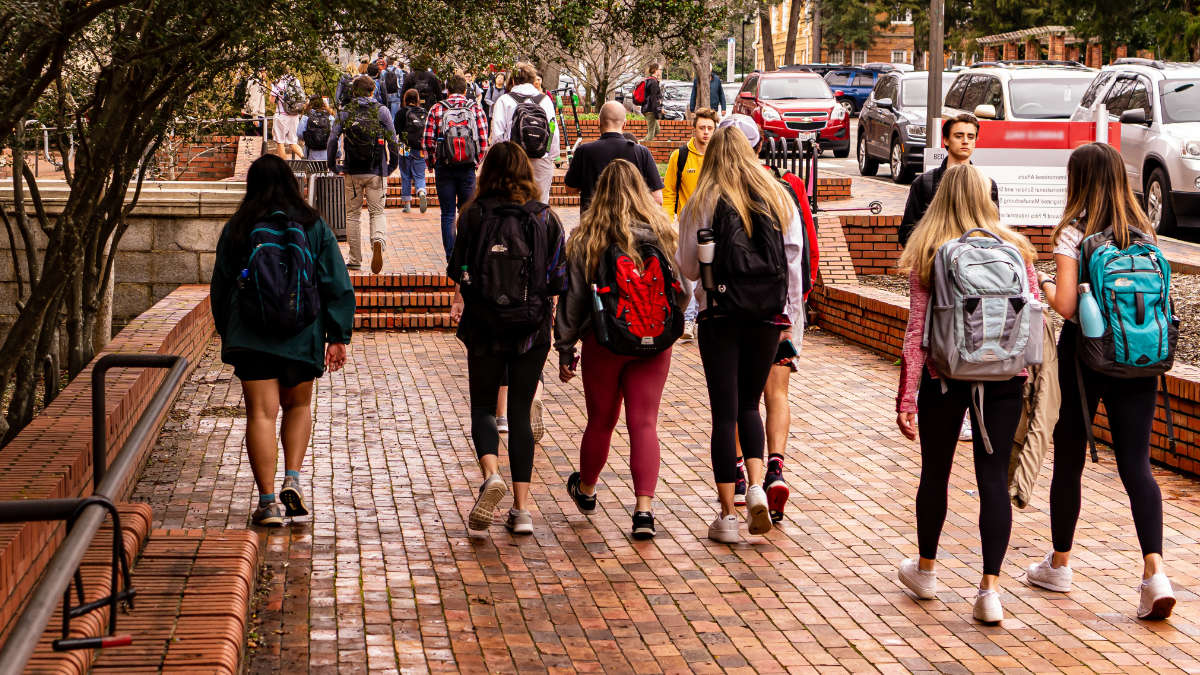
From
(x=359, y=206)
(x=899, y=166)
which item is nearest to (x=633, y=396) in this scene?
(x=359, y=206)

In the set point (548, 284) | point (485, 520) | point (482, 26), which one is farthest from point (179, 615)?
point (482, 26)

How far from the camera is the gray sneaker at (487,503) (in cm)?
661

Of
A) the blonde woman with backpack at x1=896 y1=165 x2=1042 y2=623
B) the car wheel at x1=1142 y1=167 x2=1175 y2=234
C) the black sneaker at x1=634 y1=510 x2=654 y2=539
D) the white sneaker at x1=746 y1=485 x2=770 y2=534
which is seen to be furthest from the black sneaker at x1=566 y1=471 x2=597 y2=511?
the car wheel at x1=1142 y1=167 x2=1175 y2=234

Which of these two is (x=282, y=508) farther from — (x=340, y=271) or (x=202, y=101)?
(x=202, y=101)

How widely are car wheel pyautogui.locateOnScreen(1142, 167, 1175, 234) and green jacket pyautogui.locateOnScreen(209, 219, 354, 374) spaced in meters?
13.1

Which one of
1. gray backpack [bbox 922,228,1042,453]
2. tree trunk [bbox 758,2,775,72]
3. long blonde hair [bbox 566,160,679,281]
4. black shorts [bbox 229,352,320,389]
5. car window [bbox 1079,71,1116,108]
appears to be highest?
tree trunk [bbox 758,2,775,72]

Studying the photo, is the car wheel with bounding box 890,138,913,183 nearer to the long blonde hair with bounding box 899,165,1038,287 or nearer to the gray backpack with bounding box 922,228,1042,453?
the long blonde hair with bounding box 899,165,1038,287

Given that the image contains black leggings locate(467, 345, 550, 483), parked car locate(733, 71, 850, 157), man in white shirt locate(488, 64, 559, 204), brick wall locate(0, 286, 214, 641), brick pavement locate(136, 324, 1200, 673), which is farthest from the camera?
parked car locate(733, 71, 850, 157)

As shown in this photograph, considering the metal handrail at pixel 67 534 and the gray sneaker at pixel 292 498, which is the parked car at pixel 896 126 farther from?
the metal handrail at pixel 67 534

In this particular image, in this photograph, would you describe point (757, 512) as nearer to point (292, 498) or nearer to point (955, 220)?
point (955, 220)

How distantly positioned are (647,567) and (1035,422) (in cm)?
162

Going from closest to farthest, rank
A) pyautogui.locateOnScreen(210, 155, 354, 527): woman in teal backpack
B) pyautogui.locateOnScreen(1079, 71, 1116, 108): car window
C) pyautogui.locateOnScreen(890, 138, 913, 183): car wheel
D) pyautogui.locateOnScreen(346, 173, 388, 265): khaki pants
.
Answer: pyautogui.locateOnScreen(210, 155, 354, 527): woman in teal backpack < pyautogui.locateOnScreen(346, 173, 388, 265): khaki pants < pyautogui.locateOnScreen(1079, 71, 1116, 108): car window < pyautogui.locateOnScreen(890, 138, 913, 183): car wheel

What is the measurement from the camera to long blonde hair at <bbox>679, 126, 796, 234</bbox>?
260 inches

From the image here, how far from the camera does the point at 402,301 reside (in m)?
13.2
